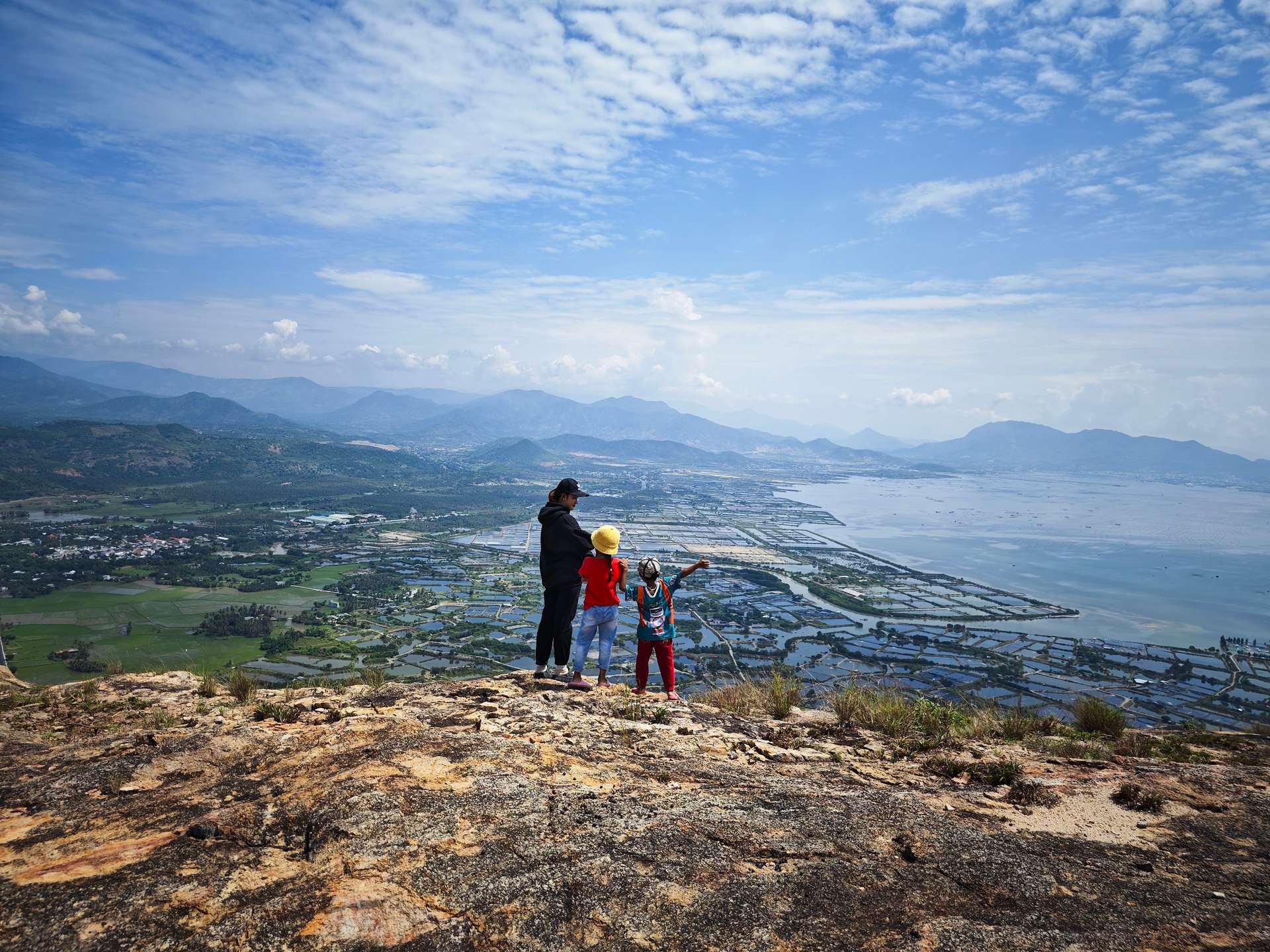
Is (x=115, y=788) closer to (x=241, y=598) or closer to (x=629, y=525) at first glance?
(x=241, y=598)

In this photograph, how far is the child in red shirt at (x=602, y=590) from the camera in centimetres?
682

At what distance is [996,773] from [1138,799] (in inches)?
36.9

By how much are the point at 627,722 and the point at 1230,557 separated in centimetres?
10814

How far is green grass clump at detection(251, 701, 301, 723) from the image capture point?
5.87m

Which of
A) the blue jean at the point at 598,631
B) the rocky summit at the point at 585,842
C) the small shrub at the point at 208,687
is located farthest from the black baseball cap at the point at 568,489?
the small shrub at the point at 208,687

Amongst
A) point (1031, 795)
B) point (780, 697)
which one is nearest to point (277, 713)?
point (780, 697)

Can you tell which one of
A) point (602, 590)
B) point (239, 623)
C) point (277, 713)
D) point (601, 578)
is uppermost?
point (601, 578)

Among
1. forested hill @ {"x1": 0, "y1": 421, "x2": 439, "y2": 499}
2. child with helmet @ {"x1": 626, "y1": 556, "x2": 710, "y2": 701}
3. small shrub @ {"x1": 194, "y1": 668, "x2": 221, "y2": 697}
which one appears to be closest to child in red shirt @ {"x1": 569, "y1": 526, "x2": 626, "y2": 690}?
child with helmet @ {"x1": 626, "y1": 556, "x2": 710, "y2": 701}

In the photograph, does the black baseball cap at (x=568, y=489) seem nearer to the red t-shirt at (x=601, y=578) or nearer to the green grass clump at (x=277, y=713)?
the red t-shirt at (x=601, y=578)

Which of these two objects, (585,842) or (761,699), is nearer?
(585,842)

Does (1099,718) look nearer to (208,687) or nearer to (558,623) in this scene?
(558,623)

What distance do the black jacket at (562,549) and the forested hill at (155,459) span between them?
11168 cm

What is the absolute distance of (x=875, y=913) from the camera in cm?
309

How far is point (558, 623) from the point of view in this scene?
7.25 meters
